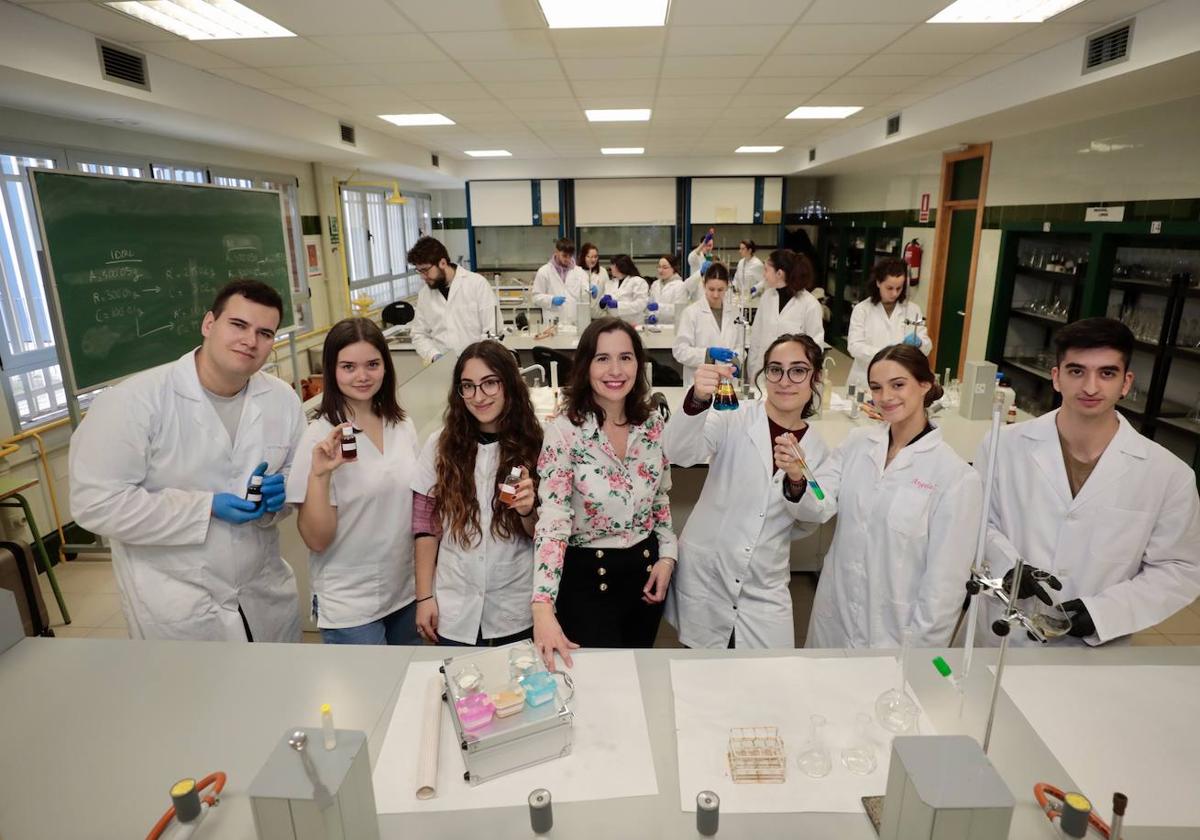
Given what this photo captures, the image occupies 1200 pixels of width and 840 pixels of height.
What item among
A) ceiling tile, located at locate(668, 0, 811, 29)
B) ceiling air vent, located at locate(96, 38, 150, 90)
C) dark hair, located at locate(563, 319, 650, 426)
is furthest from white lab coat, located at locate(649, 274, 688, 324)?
dark hair, located at locate(563, 319, 650, 426)

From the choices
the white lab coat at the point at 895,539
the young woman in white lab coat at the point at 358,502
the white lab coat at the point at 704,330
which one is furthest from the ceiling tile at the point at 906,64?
the young woman in white lab coat at the point at 358,502

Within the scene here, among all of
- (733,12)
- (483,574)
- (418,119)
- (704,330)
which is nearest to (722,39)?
(733,12)

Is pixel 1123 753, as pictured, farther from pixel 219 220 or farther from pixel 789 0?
pixel 219 220

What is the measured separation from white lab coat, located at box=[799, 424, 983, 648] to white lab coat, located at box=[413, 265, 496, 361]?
338cm

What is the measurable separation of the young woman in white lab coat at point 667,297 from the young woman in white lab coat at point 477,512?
197 inches

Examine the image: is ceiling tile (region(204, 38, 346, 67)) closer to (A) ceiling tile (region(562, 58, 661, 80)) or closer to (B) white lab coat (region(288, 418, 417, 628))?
(A) ceiling tile (region(562, 58, 661, 80))

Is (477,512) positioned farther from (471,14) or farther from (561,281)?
(561,281)

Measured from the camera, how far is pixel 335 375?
1.89 metres

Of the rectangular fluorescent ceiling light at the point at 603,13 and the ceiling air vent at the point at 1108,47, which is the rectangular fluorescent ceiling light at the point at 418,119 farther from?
the ceiling air vent at the point at 1108,47

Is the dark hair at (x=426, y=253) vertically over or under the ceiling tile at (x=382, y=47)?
under

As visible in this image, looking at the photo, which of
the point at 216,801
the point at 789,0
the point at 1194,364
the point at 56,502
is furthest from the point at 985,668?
the point at 56,502

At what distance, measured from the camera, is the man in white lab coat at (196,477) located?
1.74m

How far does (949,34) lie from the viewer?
3520 millimetres

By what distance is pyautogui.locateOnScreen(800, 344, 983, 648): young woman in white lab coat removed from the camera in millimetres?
1698
